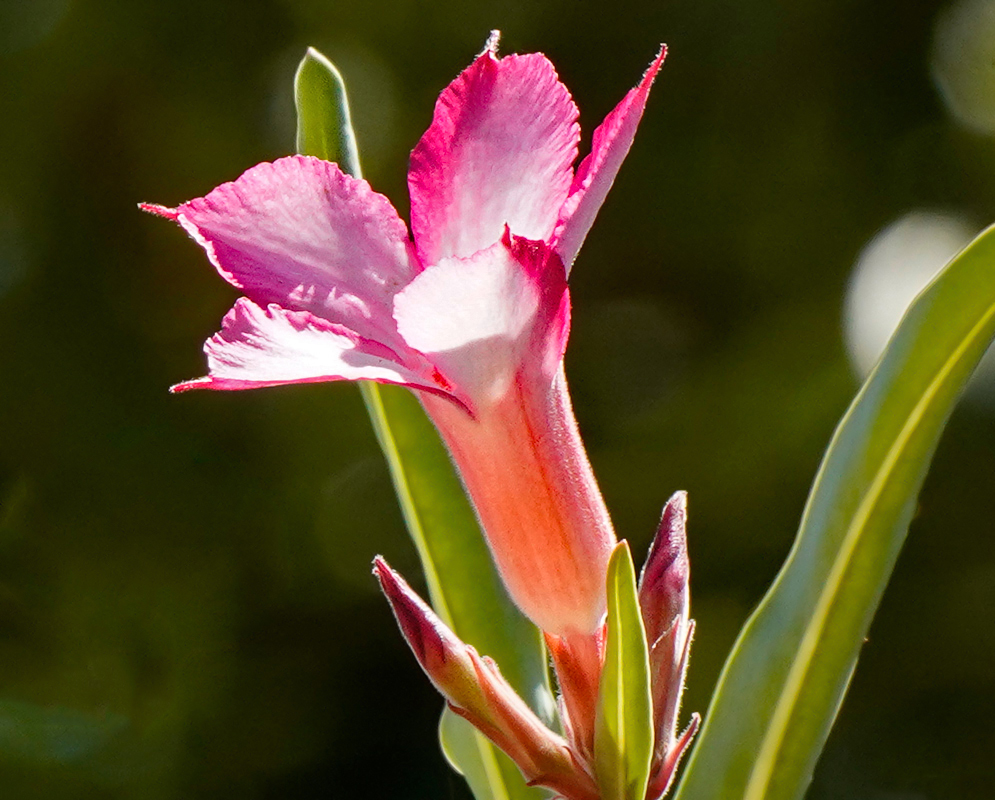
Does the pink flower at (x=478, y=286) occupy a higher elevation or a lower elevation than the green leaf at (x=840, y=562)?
higher

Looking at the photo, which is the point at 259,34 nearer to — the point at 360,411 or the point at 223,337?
the point at 360,411

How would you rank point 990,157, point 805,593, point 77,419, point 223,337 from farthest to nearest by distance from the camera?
point 990,157 → point 77,419 → point 805,593 → point 223,337

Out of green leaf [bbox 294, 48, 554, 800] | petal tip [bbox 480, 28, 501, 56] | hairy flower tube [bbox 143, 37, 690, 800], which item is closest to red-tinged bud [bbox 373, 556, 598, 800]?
hairy flower tube [bbox 143, 37, 690, 800]

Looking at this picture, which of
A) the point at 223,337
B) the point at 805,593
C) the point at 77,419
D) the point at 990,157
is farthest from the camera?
the point at 990,157

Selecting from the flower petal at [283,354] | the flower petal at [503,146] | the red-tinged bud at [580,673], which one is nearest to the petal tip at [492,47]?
the flower petal at [503,146]

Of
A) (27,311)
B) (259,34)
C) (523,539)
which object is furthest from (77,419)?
(523,539)

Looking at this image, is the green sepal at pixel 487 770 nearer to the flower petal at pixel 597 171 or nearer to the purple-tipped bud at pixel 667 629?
the purple-tipped bud at pixel 667 629
